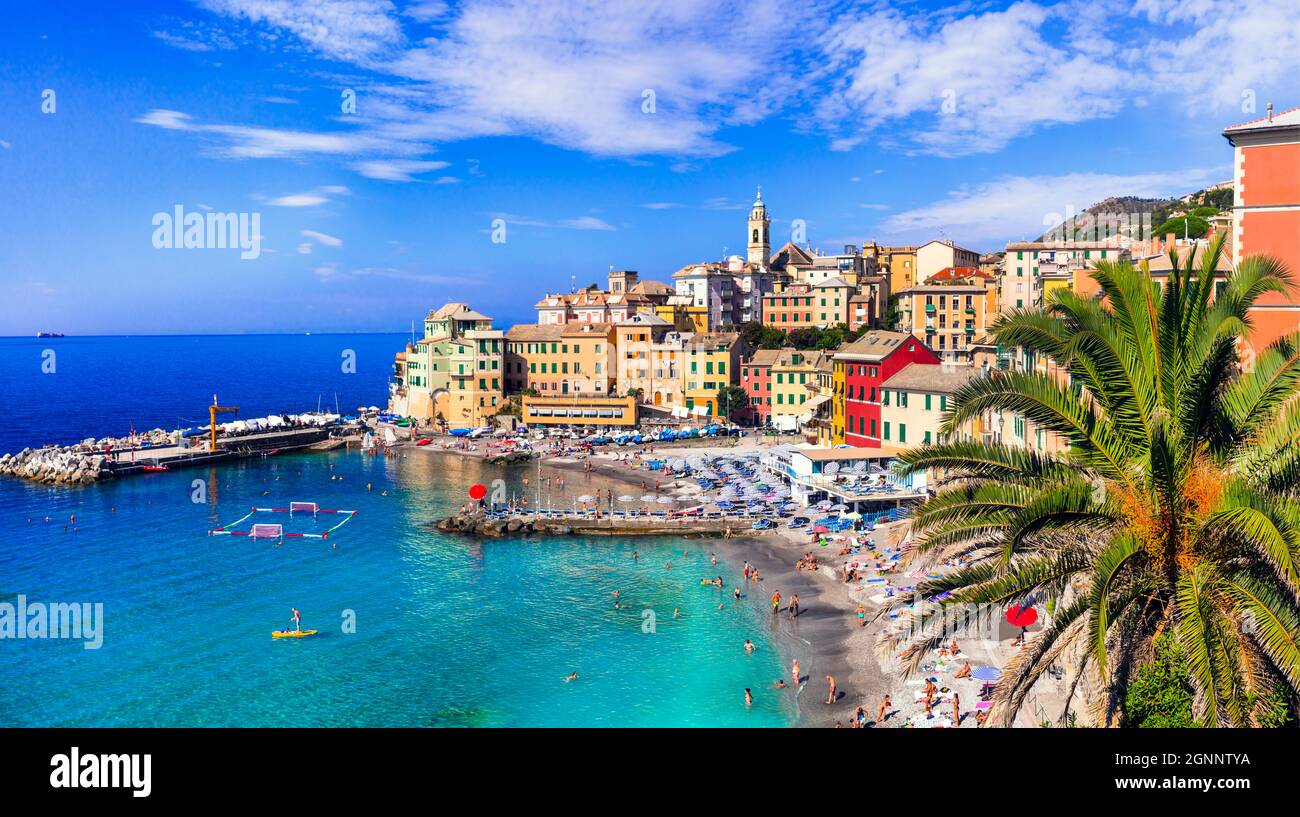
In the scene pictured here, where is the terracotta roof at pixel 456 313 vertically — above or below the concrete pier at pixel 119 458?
above

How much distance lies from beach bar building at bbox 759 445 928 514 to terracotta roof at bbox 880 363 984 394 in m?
3.96

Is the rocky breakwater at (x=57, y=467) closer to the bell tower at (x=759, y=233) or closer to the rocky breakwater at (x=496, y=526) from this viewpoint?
the rocky breakwater at (x=496, y=526)

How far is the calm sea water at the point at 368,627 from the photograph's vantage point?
28594mm

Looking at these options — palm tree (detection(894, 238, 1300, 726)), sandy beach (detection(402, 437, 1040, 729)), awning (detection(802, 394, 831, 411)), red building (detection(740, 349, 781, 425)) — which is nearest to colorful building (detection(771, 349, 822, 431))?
red building (detection(740, 349, 781, 425))

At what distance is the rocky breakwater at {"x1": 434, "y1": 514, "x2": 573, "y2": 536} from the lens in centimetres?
5278

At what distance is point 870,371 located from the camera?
57062mm

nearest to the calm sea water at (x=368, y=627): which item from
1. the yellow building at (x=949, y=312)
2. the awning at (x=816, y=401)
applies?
the awning at (x=816, y=401)

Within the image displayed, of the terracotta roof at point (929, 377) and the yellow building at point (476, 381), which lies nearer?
the terracotta roof at point (929, 377)

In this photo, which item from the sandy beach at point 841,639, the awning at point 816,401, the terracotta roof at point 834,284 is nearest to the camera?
the sandy beach at point 841,639

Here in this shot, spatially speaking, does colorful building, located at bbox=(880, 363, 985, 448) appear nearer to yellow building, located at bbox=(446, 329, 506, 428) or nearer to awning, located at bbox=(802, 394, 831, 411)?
awning, located at bbox=(802, 394, 831, 411)

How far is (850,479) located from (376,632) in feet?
91.7

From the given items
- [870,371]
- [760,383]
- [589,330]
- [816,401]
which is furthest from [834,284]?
[870,371]

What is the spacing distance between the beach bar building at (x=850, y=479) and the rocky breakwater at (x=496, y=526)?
14278 millimetres
